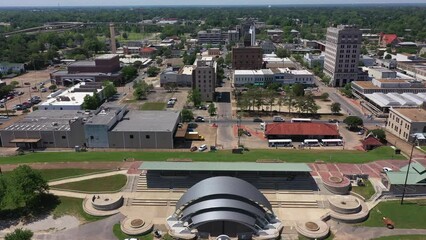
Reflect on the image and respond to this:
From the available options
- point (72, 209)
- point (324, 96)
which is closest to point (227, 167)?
point (72, 209)

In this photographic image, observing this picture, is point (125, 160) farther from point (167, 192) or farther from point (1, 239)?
point (1, 239)

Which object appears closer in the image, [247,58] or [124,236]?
[124,236]

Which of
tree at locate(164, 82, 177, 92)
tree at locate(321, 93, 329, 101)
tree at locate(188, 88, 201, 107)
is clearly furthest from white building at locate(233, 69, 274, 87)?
tree at locate(188, 88, 201, 107)

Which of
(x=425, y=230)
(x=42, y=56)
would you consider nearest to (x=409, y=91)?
(x=425, y=230)

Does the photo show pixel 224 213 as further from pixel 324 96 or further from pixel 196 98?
pixel 324 96

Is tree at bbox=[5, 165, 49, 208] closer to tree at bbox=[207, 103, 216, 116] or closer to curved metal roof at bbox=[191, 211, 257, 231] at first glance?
curved metal roof at bbox=[191, 211, 257, 231]
